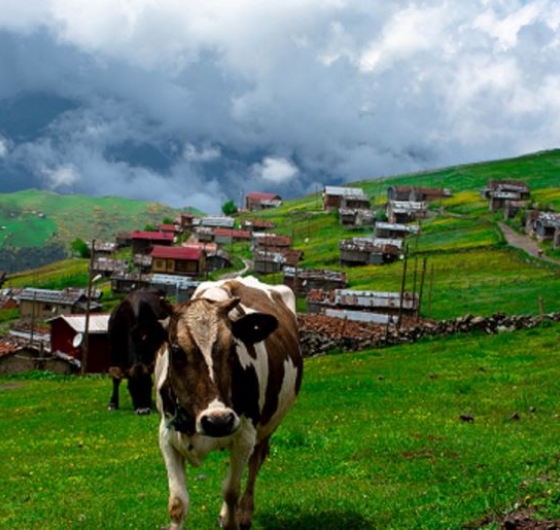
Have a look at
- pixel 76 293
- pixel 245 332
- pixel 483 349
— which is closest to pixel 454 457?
pixel 245 332

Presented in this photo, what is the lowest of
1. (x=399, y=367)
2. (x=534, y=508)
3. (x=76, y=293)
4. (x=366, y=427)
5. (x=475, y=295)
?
(x=76, y=293)

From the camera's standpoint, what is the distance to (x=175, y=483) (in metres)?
10.2

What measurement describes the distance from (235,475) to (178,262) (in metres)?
147

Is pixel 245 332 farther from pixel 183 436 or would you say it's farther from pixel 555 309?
pixel 555 309

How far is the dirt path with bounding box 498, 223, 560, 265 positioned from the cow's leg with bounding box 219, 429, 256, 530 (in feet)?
317

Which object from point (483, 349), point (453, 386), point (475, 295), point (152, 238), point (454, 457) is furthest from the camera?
point (152, 238)

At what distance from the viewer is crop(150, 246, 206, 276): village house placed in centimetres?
15488

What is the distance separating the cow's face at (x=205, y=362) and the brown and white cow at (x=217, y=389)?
11 mm

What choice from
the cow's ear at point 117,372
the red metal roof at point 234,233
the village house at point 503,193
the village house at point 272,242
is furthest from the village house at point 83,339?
the red metal roof at point 234,233

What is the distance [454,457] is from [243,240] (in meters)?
176

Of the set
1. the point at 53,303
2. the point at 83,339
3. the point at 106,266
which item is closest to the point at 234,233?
the point at 106,266

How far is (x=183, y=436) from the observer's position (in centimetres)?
1019

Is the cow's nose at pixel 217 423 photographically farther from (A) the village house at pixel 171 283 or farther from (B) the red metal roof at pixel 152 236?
(B) the red metal roof at pixel 152 236

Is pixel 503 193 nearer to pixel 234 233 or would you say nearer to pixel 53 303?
pixel 234 233
